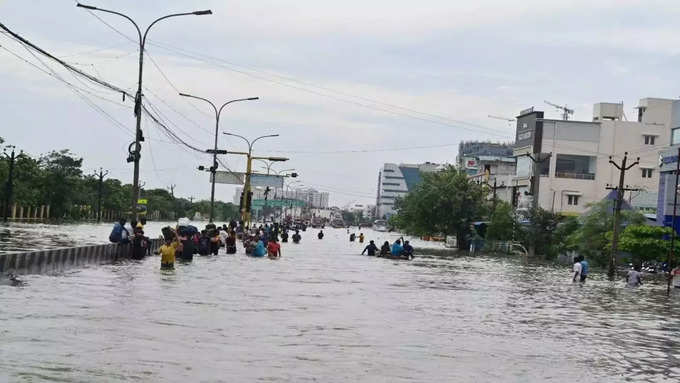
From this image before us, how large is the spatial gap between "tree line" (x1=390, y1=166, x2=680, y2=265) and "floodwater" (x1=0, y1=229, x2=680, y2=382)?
29.2 m

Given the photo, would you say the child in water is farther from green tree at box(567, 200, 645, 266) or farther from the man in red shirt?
green tree at box(567, 200, 645, 266)

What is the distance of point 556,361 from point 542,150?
98.0 metres

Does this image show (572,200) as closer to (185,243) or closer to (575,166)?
(575,166)

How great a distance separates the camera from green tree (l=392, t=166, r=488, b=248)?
97.2 metres

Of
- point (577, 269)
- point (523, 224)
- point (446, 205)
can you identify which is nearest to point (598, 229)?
point (523, 224)

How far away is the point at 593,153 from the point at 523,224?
23826 millimetres

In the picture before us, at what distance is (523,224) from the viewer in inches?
3565

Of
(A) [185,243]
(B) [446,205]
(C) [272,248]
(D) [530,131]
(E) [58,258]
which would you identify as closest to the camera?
(E) [58,258]

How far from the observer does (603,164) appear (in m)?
110

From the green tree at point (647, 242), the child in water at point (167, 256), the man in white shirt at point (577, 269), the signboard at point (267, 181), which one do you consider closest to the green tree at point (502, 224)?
the green tree at point (647, 242)

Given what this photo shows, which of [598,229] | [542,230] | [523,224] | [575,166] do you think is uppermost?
[575,166]

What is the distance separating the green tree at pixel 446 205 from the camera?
97188 millimetres

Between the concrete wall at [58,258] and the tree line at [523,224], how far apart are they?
3577 centimetres

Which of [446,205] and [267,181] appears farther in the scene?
[267,181]
